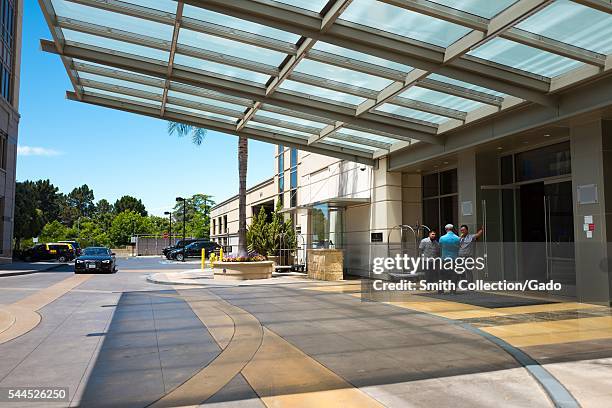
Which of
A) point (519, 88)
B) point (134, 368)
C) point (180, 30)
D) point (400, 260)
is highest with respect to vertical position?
point (180, 30)

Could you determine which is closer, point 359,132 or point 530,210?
point 530,210

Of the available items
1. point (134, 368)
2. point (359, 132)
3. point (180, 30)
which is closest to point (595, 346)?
point (134, 368)

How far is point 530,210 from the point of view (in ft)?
54.4

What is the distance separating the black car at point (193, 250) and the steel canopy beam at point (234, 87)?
2994cm

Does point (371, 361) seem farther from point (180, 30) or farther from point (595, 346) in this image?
point (180, 30)

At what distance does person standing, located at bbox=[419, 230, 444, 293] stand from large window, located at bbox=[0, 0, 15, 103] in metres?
37.5

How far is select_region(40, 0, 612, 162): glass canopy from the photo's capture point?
1032 cm

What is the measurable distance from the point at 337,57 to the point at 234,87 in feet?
13.0

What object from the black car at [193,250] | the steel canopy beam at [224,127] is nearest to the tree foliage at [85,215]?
the black car at [193,250]

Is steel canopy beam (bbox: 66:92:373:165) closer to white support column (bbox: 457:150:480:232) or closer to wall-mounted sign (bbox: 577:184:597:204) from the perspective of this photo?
white support column (bbox: 457:150:480:232)

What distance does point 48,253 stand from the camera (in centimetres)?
4100

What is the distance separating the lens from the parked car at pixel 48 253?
40719mm

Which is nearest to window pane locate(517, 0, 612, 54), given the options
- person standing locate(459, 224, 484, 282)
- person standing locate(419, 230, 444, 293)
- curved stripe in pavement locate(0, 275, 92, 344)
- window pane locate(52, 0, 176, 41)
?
person standing locate(459, 224, 484, 282)

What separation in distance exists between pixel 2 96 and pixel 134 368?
3952 cm
